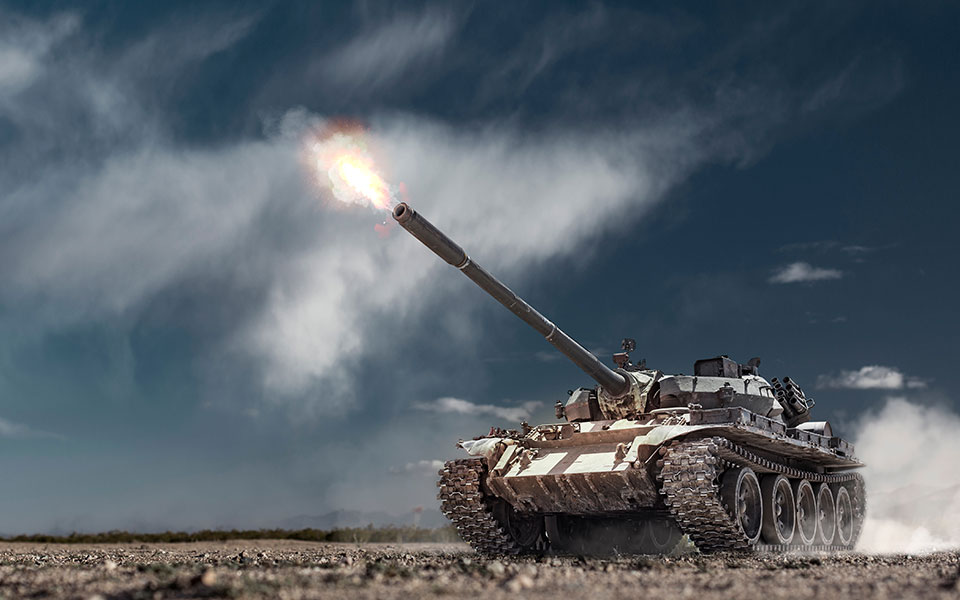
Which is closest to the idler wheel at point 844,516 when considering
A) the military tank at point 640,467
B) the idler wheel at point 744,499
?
the military tank at point 640,467

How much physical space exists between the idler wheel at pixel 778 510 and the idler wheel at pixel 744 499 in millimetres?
419

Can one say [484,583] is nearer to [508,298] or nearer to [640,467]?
[640,467]

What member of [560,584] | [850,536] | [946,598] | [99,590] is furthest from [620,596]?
[850,536]

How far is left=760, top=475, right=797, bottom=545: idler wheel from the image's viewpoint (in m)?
16.7

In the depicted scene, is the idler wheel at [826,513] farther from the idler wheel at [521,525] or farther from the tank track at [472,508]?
the tank track at [472,508]

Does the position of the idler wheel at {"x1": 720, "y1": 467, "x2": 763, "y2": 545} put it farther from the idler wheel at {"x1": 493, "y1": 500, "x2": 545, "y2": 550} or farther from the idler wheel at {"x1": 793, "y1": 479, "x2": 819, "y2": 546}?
the idler wheel at {"x1": 493, "y1": 500, "x2": 545, "y2": 550}

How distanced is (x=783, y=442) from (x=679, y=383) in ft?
7.62

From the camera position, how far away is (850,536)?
72.3 feet

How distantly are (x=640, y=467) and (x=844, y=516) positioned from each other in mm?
10592

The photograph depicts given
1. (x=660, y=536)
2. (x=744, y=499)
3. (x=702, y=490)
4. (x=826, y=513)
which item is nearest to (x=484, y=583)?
(x=702, y=490)

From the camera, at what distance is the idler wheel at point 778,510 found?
659 inches

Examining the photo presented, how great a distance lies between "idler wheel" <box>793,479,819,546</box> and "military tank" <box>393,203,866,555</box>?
0.04 m

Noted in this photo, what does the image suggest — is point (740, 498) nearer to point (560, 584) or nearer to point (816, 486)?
point (816, 486)

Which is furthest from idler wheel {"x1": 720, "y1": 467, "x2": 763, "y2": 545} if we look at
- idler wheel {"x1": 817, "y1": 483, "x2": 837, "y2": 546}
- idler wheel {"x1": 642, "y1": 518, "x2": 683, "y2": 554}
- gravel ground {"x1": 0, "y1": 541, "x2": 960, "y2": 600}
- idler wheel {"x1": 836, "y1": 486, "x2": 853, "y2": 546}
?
idler wheel {"x1": 836, "y1": 486, "x2": 853, "y2": 546}
